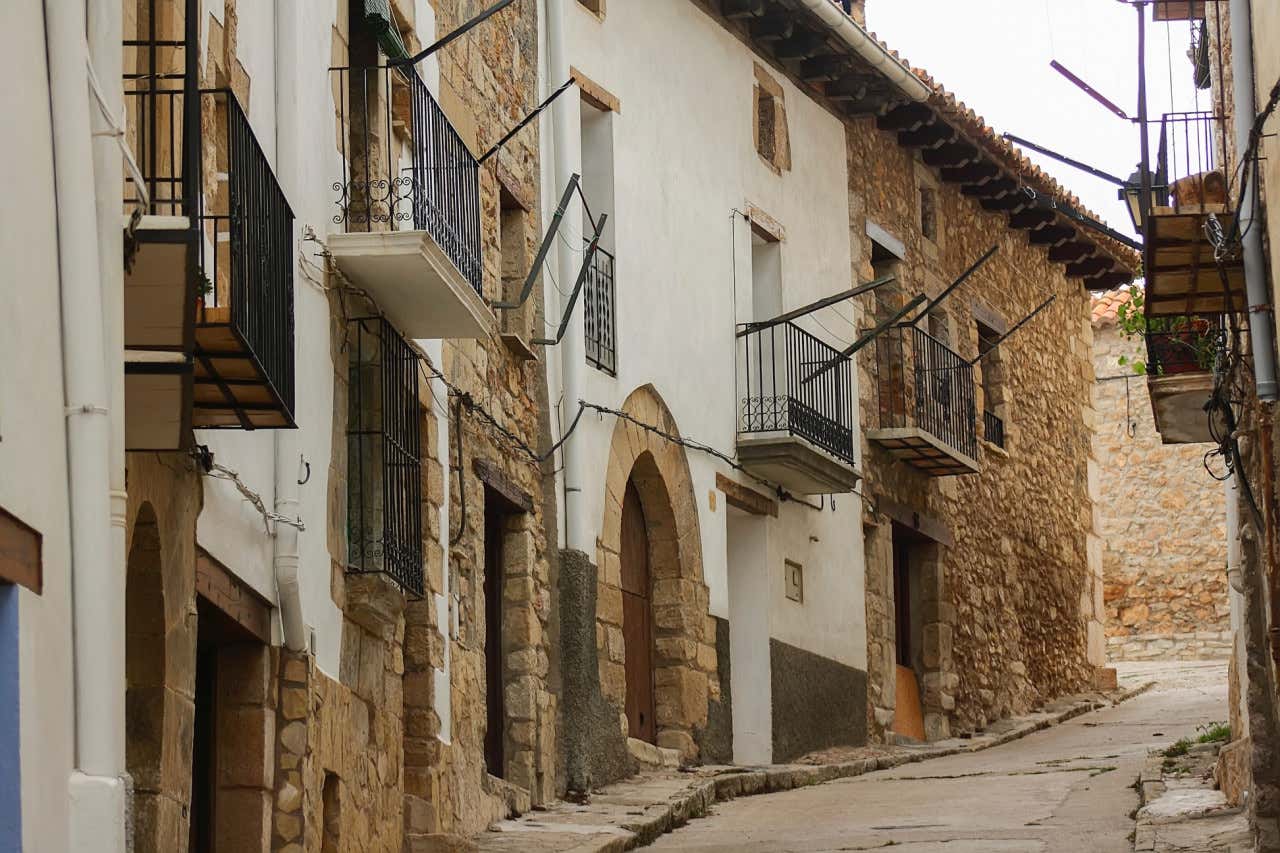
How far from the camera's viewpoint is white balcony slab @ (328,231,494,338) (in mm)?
10664

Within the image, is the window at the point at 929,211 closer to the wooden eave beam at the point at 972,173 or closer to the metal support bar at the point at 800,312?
the wooden eave beam at the point at 972,173

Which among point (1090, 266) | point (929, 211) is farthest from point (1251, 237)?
point (1090, 266)

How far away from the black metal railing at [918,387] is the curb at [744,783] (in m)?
2.72

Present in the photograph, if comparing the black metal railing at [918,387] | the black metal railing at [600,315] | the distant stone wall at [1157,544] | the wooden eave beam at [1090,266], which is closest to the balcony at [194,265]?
the black metal railing at [600,315]

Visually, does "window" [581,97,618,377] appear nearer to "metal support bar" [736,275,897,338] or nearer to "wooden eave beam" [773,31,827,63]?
"metal support bar" [736,275,897,338]

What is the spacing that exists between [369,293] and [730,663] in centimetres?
671

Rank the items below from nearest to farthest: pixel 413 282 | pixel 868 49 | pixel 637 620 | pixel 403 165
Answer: pixel 413 282, pixel 403 165, pixel 637 620, pixel 868 49

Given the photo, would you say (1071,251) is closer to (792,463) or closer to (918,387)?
(918,387)

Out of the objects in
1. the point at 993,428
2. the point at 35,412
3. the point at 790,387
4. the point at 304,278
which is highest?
the point at 993,428

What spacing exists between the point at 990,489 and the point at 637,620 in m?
7.62

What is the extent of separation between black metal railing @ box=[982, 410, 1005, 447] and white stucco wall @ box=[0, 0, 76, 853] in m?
16.6

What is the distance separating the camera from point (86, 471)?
6.84 metres

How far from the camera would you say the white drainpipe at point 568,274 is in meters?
14.7

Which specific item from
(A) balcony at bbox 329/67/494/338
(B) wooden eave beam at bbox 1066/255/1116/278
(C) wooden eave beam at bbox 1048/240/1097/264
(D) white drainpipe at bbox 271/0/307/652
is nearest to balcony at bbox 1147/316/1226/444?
(A) balcony at bbox 329/67/494/338
